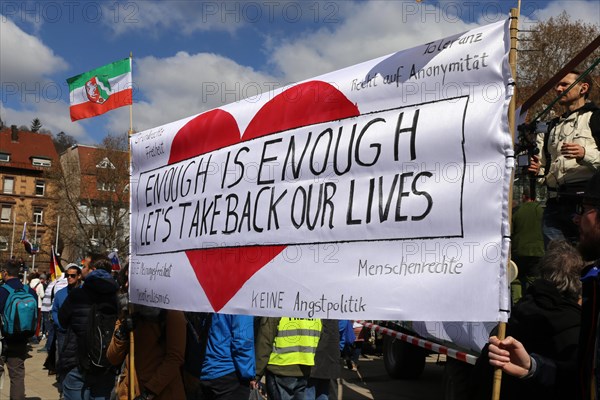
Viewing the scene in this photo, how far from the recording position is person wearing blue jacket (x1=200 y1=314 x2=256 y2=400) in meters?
5.23

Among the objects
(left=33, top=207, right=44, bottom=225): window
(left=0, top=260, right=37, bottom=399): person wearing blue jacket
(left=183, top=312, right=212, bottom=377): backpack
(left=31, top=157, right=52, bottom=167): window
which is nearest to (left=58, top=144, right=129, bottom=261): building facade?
(left=33, top=207, right=44, bottom=225): window

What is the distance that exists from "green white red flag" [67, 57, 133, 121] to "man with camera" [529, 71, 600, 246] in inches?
131

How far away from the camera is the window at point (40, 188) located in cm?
7194

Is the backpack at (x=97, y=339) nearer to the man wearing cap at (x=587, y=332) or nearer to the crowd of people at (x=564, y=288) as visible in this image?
the crowd of people at (x=564, y=288)

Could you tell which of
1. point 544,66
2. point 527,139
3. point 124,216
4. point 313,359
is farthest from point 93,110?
point 124,216

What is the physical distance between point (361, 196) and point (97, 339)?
11.3ft

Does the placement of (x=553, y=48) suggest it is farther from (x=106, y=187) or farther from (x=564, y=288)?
(x=106, y=187)

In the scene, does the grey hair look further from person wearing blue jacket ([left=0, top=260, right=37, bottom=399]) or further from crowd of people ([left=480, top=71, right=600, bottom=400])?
person wearing blue jacket ([left=0, top=260, right=37, bottom=399])

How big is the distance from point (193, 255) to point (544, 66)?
84.2ft

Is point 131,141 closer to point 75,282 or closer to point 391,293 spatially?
point 391,293

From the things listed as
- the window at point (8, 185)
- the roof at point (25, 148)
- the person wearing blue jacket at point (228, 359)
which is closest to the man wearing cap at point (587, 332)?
the person wearing blue jacket at point (228, 359)

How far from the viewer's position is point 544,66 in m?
26.7

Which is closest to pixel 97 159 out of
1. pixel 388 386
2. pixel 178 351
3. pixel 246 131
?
pixel 388 386

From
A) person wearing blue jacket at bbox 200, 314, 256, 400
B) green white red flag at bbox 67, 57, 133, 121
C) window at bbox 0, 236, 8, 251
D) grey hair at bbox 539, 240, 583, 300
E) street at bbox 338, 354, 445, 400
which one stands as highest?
window at bbox 0, 236, 8, 251
